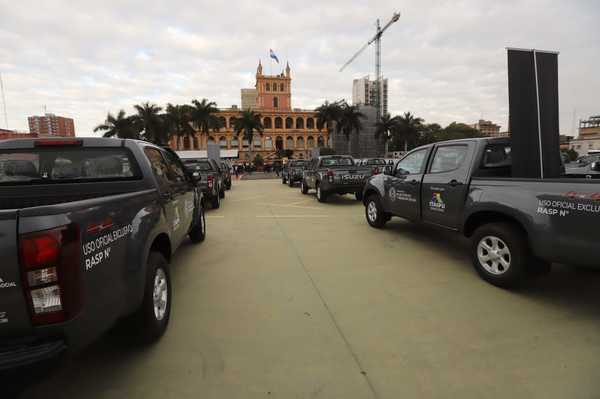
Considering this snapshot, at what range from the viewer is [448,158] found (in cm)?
471

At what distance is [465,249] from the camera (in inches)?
206

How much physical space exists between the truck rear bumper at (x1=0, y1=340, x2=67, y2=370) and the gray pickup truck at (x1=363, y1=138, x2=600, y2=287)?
13.1ft

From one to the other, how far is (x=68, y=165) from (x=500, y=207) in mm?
4790

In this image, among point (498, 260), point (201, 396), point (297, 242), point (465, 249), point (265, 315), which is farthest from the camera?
point (297, 242)

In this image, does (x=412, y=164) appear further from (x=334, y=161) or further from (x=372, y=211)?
(x=334, y=161)

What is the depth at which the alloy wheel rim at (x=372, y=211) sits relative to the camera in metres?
6.77

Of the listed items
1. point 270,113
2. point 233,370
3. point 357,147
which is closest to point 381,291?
point 233,370

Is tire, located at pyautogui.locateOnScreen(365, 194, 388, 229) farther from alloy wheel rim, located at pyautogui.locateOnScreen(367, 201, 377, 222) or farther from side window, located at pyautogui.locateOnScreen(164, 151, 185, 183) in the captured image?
side window, located at pyautogui.locateOnScreen(164, 151, 185, 183)

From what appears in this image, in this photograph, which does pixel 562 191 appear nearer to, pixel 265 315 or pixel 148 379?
pixel 265 315

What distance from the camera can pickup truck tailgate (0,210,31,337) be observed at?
1473 millimetres

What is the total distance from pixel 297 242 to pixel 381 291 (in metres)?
2.42

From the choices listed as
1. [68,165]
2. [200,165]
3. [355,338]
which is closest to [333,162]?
[200,165]

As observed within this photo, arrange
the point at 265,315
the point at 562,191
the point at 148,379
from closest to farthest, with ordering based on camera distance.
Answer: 1. the point at 148,379
2. the point at 562,191
3. the point at 265,315

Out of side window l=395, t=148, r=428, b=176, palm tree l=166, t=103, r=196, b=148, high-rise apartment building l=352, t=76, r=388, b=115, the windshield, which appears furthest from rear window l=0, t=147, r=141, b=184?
high-rise apartment building l=352, t=76, r=388, b=115
